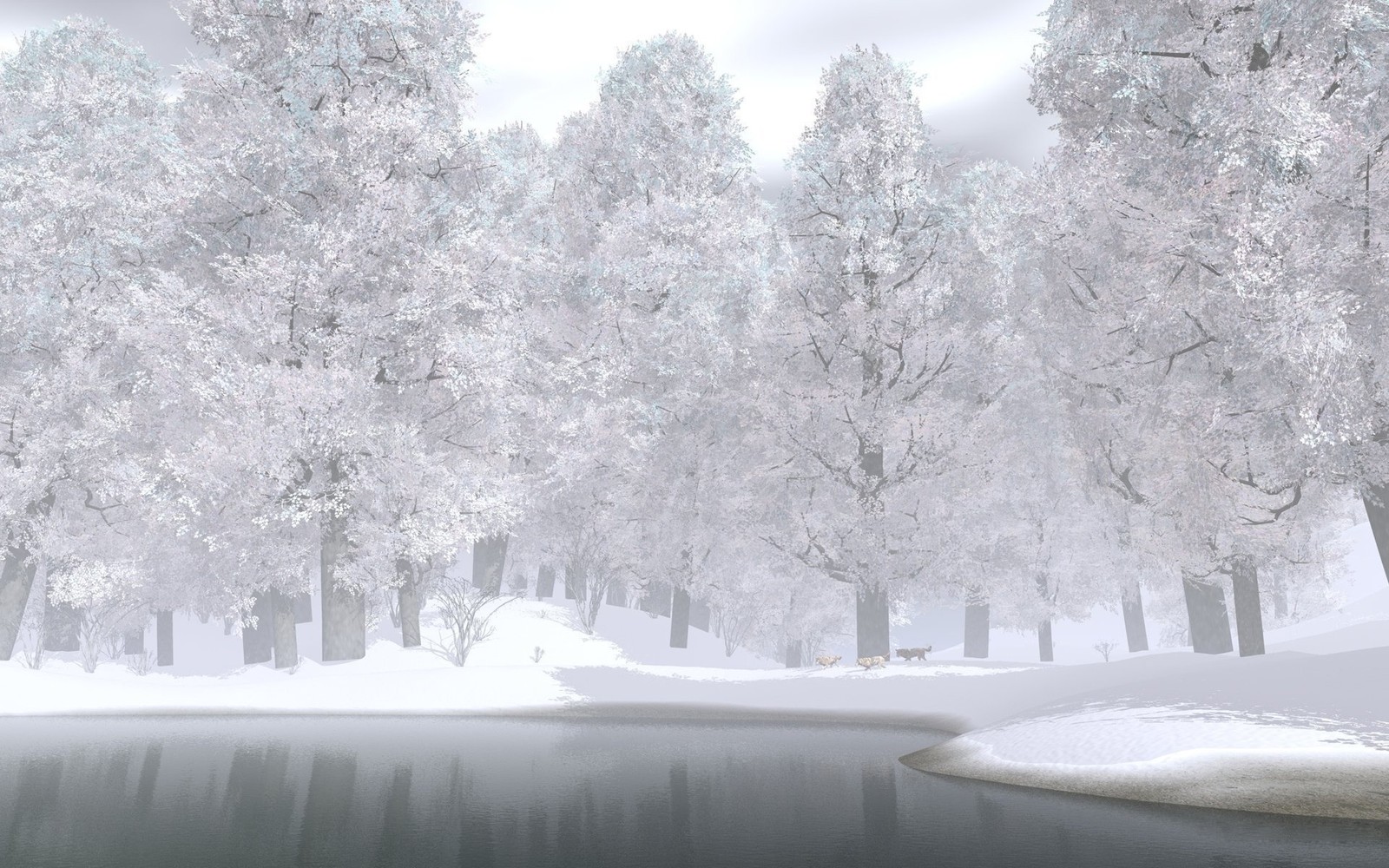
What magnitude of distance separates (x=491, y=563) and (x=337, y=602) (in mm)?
9909

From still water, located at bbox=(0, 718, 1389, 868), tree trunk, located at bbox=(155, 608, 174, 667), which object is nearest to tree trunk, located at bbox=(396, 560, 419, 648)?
still water, located at bbox=(0, 718, 1389, 868)

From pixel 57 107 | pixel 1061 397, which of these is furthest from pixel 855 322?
pixel 57 107

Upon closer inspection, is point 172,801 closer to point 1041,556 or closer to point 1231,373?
point 1231,373

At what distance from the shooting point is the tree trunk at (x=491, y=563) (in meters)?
32.2

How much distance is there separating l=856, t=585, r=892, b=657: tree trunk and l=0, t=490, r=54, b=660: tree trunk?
20.7 meters

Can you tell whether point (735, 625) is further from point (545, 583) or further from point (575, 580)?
point (575, 580)

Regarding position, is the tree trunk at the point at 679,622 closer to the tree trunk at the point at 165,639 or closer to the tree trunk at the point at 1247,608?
the tree trunk at the point at 1247,608

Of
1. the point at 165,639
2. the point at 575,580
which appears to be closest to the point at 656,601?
the point at 575,580

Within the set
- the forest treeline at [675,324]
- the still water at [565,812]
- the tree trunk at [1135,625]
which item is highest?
the forest treeline at [675,324]

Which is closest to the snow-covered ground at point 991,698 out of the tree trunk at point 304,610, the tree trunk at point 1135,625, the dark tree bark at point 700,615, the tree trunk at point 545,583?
the tree trunk at point 545,583

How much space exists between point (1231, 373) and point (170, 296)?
2098 cm

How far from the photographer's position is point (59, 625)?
36062 millimetres

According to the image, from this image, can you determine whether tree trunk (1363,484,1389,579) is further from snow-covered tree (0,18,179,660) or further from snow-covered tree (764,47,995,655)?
snow-covered tree (0,18,179,660)

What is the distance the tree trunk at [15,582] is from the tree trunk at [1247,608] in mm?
28084
